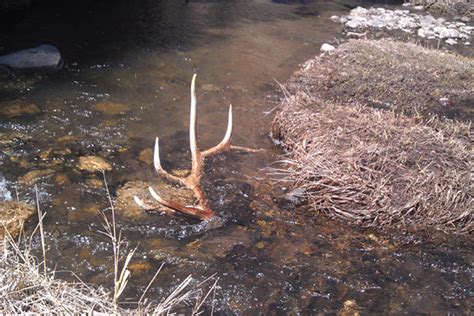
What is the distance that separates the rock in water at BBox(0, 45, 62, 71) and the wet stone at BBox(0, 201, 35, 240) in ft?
11.0

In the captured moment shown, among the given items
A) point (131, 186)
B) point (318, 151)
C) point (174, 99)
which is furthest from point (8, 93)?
point (318, 151)

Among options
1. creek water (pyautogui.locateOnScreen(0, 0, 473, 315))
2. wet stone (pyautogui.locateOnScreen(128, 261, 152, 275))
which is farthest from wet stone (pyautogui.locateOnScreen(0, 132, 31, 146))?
wet stone (pyautogui.locateOnScreen(128, 261, 152, 275))

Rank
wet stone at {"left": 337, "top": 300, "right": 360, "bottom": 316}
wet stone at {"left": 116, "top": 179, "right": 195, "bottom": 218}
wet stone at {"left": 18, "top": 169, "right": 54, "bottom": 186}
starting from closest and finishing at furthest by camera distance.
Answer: wet stone at {"left": 337, "top": 300, "right": 360, "bottom": 316} → wet stone at {"left": 116, "top": 179, "right": 195, "bottom": 218} → wet stone at {"left": 18, "top": 169, "right": 54, "bottom": 186}

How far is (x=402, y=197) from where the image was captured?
194 inches

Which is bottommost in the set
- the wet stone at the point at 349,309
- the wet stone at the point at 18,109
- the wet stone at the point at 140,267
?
the wet stone at the point at 349,309

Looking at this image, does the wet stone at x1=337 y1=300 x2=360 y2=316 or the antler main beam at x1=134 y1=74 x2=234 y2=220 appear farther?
the antler main beam at x1=134 y1=74 x2=234 y2=220

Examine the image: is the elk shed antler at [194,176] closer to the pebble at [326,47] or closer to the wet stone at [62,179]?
the wet stone at [62,179]

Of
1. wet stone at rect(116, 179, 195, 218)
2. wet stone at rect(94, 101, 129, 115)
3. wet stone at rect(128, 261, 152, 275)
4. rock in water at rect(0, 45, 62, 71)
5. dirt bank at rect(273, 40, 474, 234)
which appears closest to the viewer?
wet stone at rect(128, 261, 152, 275)

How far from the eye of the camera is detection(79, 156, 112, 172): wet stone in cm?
543

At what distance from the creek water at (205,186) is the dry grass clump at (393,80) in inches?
28.1

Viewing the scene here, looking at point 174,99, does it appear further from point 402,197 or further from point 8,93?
point 402,197

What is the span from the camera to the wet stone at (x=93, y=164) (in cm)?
543

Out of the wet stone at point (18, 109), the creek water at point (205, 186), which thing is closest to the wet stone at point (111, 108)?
the creek water at point (205, 186)

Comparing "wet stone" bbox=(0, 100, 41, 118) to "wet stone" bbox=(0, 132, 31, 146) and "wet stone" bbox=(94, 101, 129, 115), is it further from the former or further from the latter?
"wet stone" bbox=(94, 101, 129, 115)
